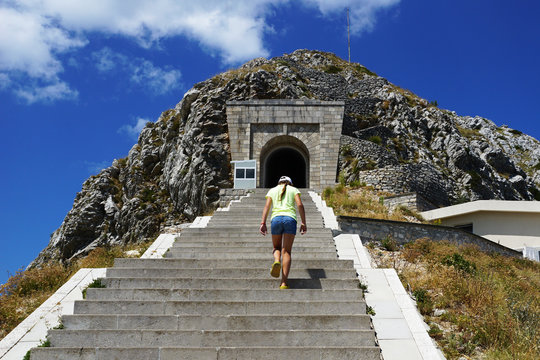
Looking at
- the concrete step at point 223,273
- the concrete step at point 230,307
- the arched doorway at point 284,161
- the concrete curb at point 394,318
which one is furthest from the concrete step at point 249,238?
the arched doorway at point 284,161

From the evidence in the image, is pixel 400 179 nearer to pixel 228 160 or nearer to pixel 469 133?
pixel 228 160

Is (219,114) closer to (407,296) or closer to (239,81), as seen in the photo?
(239,81)

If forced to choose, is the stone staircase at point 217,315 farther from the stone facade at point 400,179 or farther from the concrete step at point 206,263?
the stone facade at point 400,179

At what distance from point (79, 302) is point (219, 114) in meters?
21.7

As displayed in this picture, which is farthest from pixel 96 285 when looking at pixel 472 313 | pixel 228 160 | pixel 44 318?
pixel 228 160

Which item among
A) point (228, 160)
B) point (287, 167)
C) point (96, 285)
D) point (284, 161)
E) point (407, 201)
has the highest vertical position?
point (284, 161)

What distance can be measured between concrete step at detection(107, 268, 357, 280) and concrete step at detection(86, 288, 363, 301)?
56cm

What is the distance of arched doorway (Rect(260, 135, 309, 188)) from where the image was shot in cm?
2115

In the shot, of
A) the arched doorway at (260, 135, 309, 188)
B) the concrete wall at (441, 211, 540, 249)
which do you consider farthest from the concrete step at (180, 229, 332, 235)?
the concrete wall at (441, 211, 540, 249)

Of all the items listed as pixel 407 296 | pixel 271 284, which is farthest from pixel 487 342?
pixel 271 284

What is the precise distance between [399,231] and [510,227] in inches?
414

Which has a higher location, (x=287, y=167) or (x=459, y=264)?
(x=287, y=167)

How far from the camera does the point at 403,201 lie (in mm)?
19109

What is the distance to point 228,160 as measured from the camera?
25.3 metres
